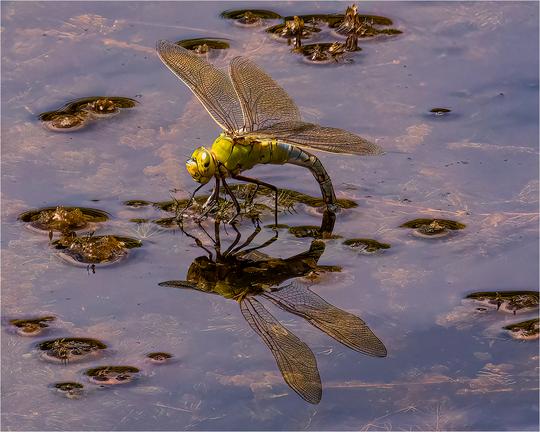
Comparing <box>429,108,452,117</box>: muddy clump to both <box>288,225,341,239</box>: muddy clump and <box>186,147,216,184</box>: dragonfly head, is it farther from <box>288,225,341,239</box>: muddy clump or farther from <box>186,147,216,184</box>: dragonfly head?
<box>186,147,216,184</box>: dragonfly head

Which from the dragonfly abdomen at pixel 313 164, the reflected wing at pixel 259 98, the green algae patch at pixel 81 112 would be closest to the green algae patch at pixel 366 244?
the dragonfly abdomen at pixel 313 164

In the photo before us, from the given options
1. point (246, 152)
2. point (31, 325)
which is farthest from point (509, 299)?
point (31, 325)

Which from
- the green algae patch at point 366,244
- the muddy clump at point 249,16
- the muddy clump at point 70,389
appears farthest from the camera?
the muddy clump at point 249,16

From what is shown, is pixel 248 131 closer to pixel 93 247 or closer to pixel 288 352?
pixel 93 247

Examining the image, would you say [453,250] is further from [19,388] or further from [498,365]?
[19,388]

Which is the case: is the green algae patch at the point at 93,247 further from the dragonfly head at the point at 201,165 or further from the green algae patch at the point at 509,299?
the green algae patch at the point at 509,299

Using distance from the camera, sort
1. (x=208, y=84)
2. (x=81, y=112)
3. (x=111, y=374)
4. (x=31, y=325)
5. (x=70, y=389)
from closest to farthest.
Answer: (x=70, y=389)
(x=111, y=374)
(x=31, y=325)
(x=208, y=84)
(x=81, y=112)
